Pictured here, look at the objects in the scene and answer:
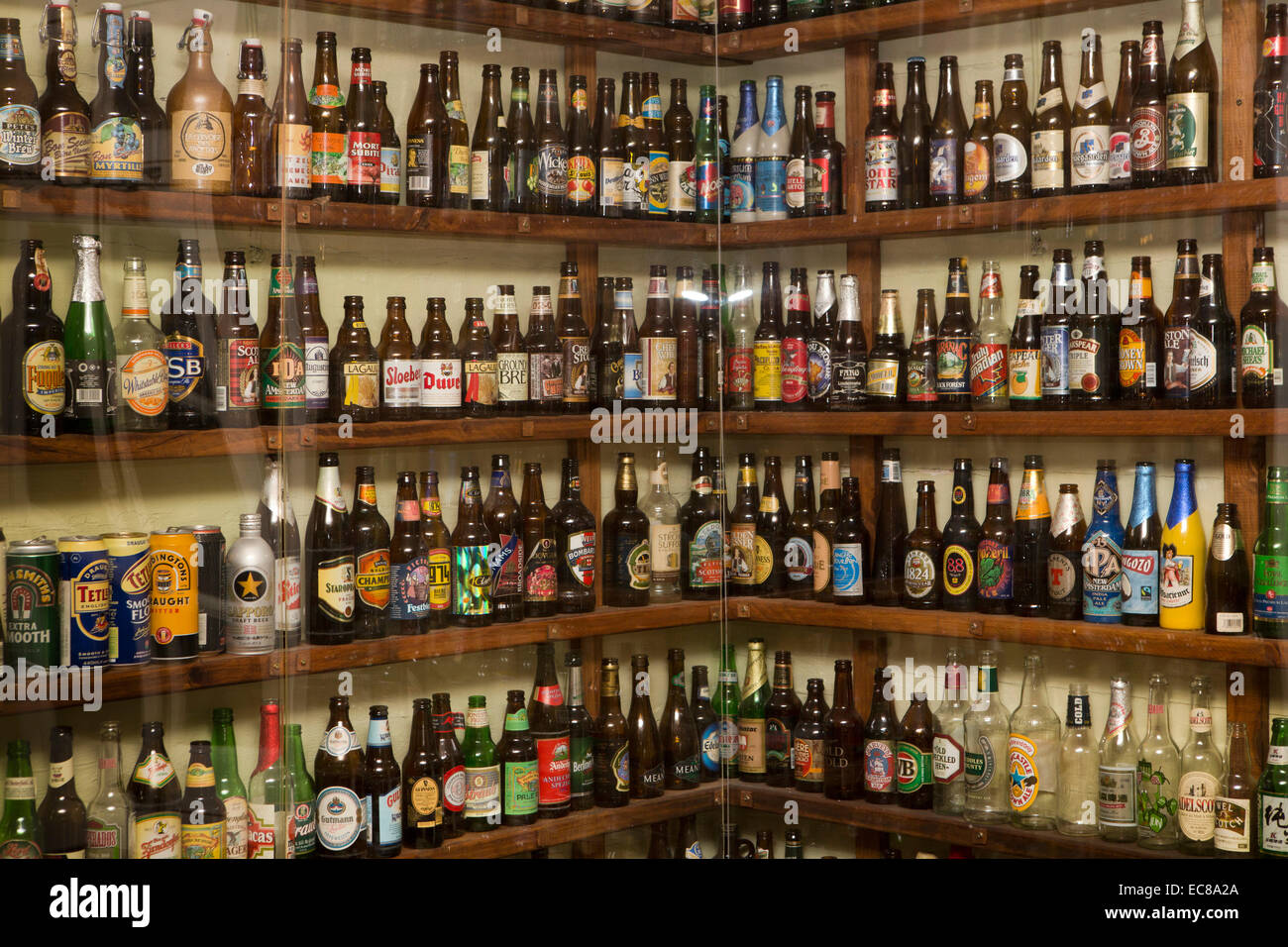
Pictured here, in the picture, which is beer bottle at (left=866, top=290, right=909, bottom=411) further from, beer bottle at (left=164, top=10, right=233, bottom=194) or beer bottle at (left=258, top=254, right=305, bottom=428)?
beer bottle at (left=164, top=10, right=233, bottom=194)

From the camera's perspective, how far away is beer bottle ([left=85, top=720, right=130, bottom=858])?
80.9 inches

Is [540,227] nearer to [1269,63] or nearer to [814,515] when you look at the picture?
[814,515]

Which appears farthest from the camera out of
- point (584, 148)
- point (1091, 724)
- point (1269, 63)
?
point (584, 148)

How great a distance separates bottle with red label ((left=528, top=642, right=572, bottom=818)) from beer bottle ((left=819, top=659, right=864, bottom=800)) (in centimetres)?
53

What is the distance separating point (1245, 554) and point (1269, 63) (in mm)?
844

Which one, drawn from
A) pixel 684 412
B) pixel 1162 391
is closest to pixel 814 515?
pixel 684 412

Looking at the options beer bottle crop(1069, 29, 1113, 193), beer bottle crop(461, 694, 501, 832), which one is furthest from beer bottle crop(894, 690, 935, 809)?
beer bottle crop(1069, 29, 1113, 193)

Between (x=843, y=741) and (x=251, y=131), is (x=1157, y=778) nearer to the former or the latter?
(x=843, y=741)

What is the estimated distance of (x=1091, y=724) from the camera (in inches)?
94.0

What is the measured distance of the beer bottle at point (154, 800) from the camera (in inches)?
81.7

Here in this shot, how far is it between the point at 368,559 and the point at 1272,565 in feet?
5.16

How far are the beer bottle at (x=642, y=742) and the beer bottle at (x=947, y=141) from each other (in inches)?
43.5

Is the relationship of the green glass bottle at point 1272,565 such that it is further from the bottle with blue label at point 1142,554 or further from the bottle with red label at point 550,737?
the bottle with red label at point 550,737

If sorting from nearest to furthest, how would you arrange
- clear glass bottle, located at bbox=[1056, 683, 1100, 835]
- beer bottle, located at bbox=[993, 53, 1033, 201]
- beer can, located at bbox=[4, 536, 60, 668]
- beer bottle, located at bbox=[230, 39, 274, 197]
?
beer can, located at bbox=[4, 536, 60, 668] → beer bottle, located at bbox=[230, 39, 274, 197] → clear glass bottle, located at bbox=[1056, 683, 1100, 835] → beer bottle, located at bbox=[993, 53, 1033, 201]
